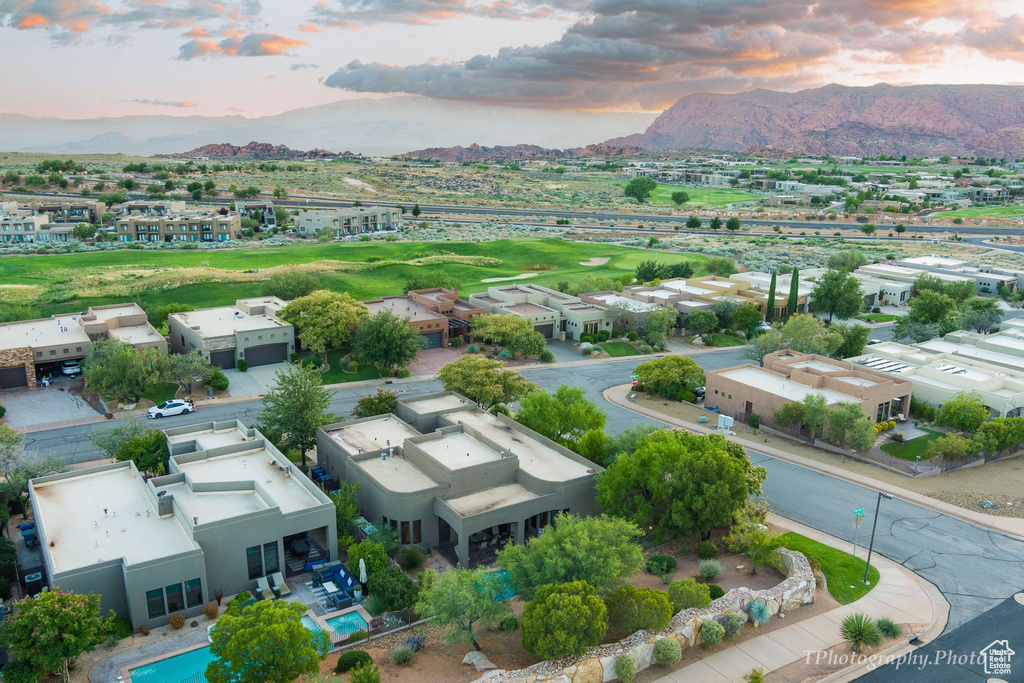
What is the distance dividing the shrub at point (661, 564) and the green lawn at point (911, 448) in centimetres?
2479

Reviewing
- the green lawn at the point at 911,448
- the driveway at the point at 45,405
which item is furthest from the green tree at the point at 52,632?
the green lawn at the point at 911,448

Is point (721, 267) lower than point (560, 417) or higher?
lower

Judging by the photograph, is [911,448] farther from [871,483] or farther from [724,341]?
[724,341]

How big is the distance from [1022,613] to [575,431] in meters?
25.6

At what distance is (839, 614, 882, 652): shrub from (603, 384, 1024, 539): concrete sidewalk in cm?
1539

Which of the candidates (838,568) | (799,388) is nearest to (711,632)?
(838,568)

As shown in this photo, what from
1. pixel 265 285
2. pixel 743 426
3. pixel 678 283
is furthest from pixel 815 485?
pixel 265 285

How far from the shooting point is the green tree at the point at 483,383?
54344mm

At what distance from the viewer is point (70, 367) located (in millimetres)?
64812

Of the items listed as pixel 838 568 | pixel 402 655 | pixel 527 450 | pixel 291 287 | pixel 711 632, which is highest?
pixel 291 287

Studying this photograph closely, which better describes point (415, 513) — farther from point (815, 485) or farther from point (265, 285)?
point (265, 285)

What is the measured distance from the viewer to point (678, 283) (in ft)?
335

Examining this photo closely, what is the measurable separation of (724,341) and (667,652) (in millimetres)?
57881

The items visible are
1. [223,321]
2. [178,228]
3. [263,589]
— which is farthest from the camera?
[178,228]
